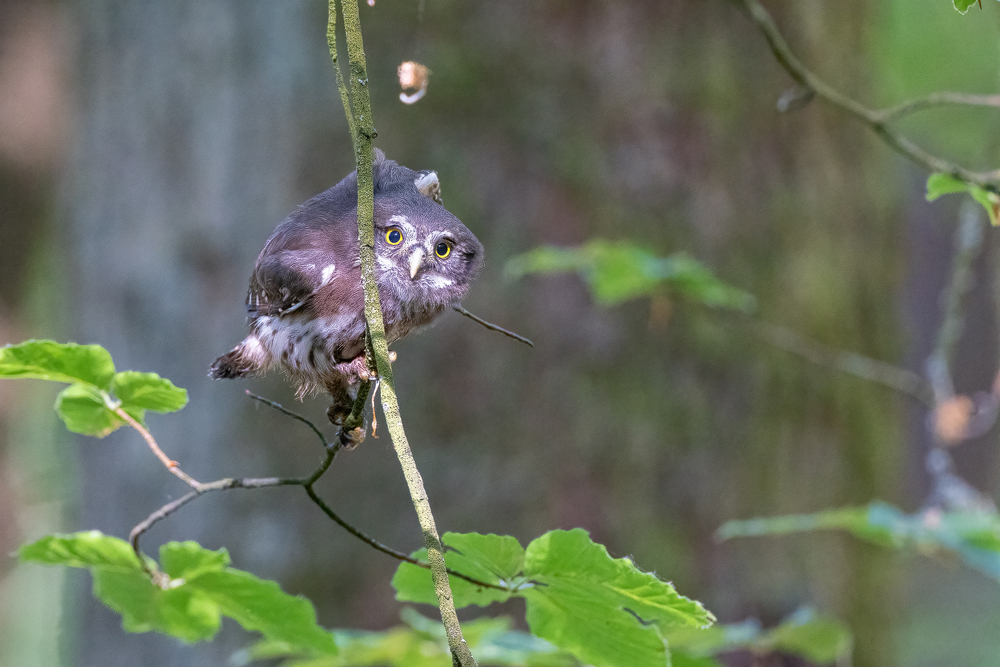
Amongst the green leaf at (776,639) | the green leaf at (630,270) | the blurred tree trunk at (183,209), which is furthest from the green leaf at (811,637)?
the blurred tree trunk at (183,209)

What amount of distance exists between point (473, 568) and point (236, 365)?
0.27m

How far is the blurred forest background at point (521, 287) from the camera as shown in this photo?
2.10m

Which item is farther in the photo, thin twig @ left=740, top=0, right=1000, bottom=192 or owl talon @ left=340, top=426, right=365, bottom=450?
thin twig @ left=740, top=0, right=1000, bottom=192

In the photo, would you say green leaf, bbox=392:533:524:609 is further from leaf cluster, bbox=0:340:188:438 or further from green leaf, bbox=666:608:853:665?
green leaf, bbox=666:608:853:665

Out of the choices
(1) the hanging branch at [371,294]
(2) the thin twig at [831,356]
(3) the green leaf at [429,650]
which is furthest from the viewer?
(2) the thin twig at [831,356]

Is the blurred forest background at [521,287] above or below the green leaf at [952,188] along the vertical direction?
above

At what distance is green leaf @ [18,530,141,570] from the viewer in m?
0.73

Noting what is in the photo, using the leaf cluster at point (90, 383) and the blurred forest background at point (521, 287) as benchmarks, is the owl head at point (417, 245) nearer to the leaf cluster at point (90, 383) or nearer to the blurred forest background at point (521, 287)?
the leaf cluster at point (90, 383)

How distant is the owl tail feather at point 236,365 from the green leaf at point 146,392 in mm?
55

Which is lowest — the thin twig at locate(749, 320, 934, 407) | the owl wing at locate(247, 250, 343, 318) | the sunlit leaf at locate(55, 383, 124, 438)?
the sunlit leaf at locate(55, 383, 124, 438)

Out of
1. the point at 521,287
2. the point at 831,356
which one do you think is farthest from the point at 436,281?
the point at 831,356

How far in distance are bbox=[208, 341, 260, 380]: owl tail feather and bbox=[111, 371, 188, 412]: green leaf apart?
0.05 metres

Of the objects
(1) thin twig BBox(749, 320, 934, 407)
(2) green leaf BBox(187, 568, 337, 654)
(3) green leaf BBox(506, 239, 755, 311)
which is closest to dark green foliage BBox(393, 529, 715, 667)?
(2) green leaf BBox(187, 568, 337, 654)

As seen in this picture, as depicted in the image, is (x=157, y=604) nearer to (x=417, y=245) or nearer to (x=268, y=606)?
(x=268, y=606)
